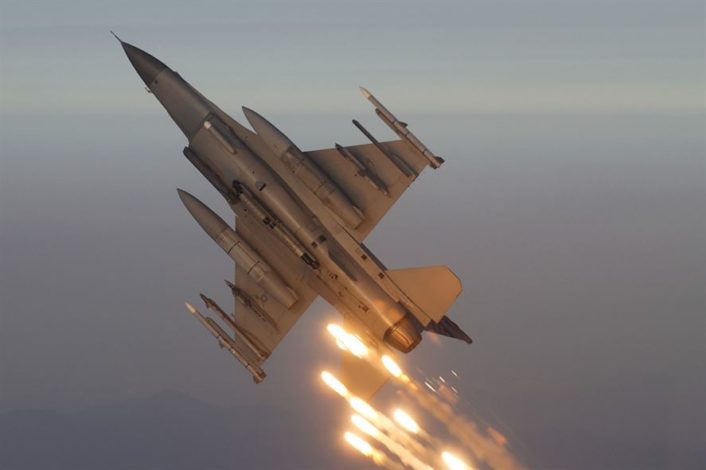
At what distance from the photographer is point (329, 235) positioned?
39719mm

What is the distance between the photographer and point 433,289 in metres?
39.0

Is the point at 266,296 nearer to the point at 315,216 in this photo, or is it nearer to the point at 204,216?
the point at 204,216

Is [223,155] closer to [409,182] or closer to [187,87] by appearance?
[187,87]

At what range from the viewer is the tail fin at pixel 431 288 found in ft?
128

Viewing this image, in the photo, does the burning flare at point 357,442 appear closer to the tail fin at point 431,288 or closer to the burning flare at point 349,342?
the burning flare at point 349,342

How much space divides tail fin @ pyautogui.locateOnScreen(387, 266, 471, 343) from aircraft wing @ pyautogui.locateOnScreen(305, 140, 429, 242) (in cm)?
268

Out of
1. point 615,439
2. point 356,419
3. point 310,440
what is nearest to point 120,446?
point 310,440

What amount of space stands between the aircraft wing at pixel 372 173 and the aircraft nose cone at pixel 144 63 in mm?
7847

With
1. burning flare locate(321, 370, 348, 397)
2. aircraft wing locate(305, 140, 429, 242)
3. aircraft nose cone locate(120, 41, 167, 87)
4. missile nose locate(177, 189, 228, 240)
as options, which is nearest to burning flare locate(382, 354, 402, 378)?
burning flare locate(321, 370, 348, 397)

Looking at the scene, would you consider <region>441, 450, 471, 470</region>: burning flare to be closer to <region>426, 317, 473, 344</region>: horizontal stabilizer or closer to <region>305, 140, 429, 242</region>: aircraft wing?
<region>426, 317, 473, 344</region>: horizontal stabilizer

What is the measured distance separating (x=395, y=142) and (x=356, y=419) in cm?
1329

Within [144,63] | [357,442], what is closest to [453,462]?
[357,442]

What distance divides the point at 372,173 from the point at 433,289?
5545mm

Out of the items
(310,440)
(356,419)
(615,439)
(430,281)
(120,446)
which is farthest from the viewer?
(120,446)
